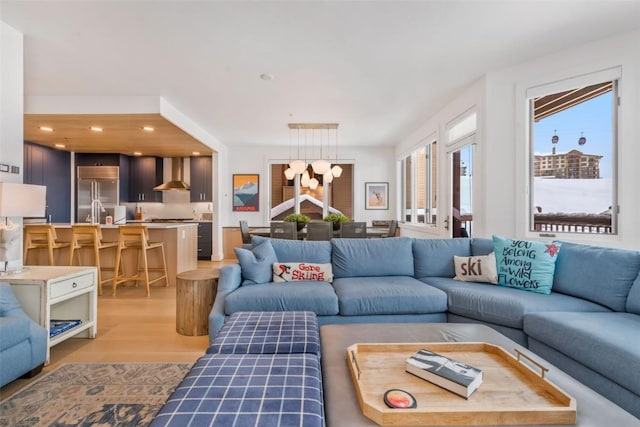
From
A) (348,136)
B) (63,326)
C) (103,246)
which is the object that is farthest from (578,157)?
(103,246)

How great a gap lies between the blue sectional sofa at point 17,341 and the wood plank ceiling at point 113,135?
2806mm

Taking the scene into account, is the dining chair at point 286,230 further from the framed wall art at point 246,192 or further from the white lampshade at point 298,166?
the framed wall art at point 246,192

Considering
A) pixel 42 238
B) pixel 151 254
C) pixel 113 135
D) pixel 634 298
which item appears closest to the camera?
pixel 634 298

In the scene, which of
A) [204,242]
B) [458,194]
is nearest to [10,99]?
[204,242]

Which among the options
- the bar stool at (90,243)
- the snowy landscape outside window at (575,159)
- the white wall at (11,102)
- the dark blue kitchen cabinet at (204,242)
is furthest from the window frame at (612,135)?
the dark blue kitchen cabinet at (204,242)

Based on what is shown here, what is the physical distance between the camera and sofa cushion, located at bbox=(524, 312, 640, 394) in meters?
1.45

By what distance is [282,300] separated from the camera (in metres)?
2.38

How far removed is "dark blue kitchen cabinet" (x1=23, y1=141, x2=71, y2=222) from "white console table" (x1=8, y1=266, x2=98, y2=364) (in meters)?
4.58

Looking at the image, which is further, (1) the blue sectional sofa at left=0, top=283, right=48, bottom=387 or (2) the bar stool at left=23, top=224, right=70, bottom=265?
(2) the bar stool at left=23, top=224, right=70, bottom=265

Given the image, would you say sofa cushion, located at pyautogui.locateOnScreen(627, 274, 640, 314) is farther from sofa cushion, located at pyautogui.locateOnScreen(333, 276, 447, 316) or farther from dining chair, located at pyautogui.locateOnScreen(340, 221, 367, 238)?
dining chair, located at pyautogui.locateOnScreen(340, 221, 367, 238)

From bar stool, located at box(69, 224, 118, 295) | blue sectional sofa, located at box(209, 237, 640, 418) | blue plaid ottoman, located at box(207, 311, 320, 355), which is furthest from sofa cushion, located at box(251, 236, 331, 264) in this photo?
bar stool, located at box(69, 224, 118, 295)

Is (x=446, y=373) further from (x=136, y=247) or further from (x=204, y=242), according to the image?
(x=204, y=242)

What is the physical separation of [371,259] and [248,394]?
2.12 meters

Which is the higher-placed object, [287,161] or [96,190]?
[287,161]
